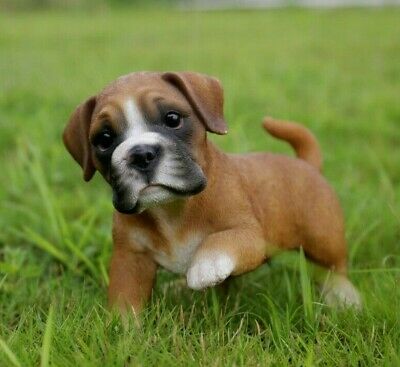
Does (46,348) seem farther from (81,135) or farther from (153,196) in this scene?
(81,135)

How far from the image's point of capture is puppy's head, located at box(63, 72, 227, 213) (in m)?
1.88

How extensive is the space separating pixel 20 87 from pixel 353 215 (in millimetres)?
3558

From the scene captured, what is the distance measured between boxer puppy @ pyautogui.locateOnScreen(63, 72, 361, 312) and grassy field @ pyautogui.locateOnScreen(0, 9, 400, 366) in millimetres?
137

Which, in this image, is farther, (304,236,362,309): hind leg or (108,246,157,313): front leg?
(304,236,362,309): hind leg

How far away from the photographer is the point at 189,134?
6.62 feet

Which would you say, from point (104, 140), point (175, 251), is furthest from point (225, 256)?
point (104, 140)

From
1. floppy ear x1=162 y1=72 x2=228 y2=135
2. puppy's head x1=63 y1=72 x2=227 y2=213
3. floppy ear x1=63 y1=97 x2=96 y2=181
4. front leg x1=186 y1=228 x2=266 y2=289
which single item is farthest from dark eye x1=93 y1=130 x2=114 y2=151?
front leg x1=186 y1=228 x2=266 y2=289

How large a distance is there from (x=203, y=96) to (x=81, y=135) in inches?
15.0

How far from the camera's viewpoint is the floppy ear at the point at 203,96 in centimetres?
206

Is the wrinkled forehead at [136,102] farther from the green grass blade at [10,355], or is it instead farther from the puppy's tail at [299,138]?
the puppy's tail at [299,138]

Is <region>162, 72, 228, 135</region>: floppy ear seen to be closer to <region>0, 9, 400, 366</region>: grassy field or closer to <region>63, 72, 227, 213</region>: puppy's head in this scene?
<region>63, 72, 227, 213</region>: puppy's head

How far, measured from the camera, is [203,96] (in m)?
2.09

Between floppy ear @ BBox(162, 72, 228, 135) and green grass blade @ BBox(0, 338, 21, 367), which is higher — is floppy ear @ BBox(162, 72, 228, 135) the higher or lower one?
the higher one

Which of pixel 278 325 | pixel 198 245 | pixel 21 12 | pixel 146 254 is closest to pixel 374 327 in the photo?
pixel 278 325
